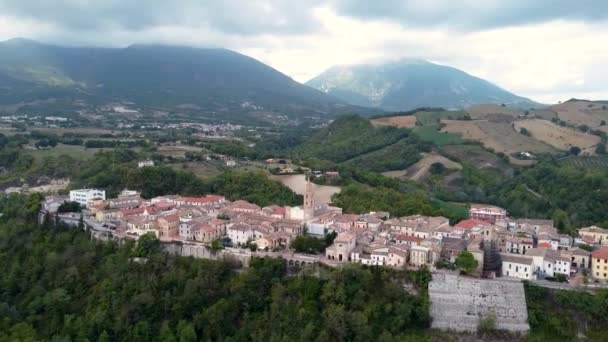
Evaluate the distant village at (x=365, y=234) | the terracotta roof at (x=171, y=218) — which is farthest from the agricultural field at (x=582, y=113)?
the terracotta roof at (x=171, y=218)

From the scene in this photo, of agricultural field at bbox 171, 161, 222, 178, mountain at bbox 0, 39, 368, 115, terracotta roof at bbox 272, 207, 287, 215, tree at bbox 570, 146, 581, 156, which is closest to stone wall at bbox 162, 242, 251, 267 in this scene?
terracotta roof at bbox 272, 207, 287, 215

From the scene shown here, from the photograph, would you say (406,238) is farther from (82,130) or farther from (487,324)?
(82,130)

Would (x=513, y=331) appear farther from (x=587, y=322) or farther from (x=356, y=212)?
(x=356, y=212)

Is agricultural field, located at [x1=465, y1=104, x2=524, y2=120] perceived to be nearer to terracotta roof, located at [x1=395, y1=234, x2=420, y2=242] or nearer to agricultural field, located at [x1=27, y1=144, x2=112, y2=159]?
agricultural field, located at [x1=27, y1=144, x2=112, y2=159]

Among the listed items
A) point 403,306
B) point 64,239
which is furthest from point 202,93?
point 403,306

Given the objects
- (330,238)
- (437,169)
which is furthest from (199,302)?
(437,169)

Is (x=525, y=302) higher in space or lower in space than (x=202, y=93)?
lower
